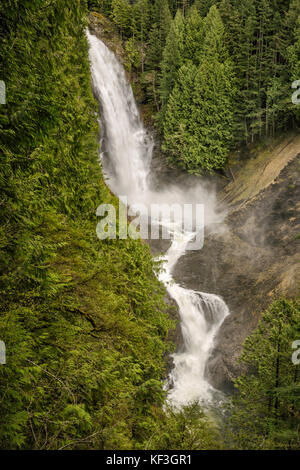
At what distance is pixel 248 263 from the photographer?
19594mm

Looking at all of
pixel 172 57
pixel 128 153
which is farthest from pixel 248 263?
pixel 172 57

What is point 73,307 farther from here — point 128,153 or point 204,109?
point 204,109

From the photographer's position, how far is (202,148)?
29.2m

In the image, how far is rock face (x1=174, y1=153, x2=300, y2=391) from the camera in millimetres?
15977

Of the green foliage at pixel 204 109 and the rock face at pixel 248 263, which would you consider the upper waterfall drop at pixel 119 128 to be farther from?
the rock face at pixel 248 263

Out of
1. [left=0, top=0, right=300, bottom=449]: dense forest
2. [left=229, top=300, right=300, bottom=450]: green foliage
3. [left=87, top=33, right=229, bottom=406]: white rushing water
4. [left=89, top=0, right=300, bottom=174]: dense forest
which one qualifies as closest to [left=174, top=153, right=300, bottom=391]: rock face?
[left=87, top=33, right=229, bottom=406]: white rushing water

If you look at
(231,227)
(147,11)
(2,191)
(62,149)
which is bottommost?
(2,191)

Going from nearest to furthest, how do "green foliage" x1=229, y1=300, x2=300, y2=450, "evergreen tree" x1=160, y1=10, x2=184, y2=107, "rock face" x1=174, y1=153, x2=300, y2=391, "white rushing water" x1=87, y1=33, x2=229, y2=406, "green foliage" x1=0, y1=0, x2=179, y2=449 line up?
1. "green foliage" x1=0, y1=0, x2=179, y2=449
2. "green foliage" x1=229, y1=300, x2=300, y2=450
3. "rock face" x1=174, y1=153, x2=300, y2=391
4. "white rushing water" x1=87, y1=33, x2=229, y2=406
5. "evergreen tree" x1=160, y1=10, x2=184, y2=107

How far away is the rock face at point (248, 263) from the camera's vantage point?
52.4 feet

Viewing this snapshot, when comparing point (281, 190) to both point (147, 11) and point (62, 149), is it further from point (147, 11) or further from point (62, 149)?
point (147, 11)

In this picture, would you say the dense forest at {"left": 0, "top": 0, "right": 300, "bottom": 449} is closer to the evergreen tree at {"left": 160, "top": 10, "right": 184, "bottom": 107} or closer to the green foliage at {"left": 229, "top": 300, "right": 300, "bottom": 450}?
the green foliage at {"left": 229, "top": 300, "right": 300, "bottom": 450}

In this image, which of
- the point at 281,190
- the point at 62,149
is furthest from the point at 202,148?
the point at 62,149
